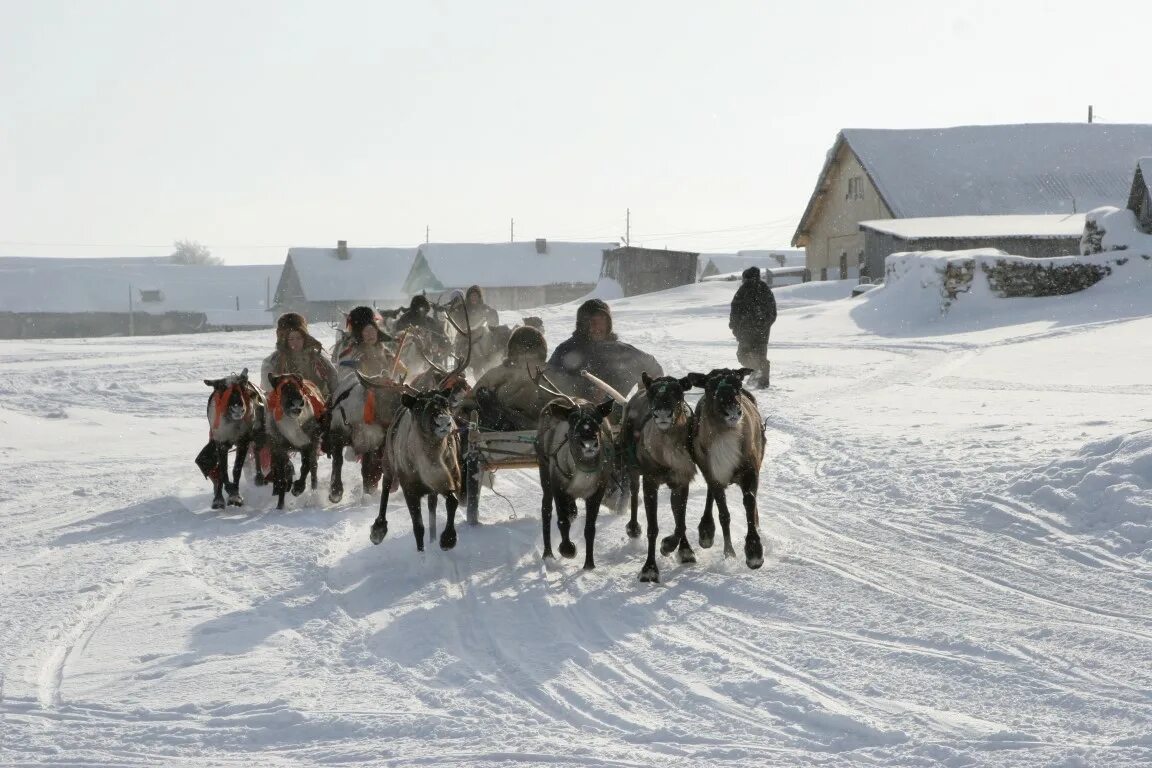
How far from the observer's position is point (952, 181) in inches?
2151

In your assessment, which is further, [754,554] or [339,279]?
[339,279]

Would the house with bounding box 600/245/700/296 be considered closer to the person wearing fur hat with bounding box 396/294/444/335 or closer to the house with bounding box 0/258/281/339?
the house with bounding box 0/258/281/339

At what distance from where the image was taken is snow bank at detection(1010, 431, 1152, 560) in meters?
9.36

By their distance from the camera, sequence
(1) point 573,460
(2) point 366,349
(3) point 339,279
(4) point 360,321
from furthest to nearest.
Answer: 1. (3) point 339,279
2. (2) point 366,349
3. (4) point 360,321
4. (1) point 573,460

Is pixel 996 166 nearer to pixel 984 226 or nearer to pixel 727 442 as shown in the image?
pixel 984 226

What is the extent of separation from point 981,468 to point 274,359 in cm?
708

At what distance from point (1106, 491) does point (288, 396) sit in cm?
685

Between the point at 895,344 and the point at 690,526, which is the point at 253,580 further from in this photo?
the point at 895,344

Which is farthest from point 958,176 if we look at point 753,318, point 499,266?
point 753,318

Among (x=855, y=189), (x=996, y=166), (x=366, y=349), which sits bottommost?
(x=366, y=349)

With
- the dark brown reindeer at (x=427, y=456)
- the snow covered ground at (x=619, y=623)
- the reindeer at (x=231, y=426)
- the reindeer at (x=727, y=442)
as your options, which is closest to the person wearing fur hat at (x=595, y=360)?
the snow covered ground at (x=619, y=623)

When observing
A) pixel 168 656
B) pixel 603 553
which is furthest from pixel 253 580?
pixel 603 553

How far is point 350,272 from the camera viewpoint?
7919cm

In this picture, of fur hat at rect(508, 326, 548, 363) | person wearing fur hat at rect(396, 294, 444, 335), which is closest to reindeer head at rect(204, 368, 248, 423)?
fur hat at rect(508, 326, 548, 363)
